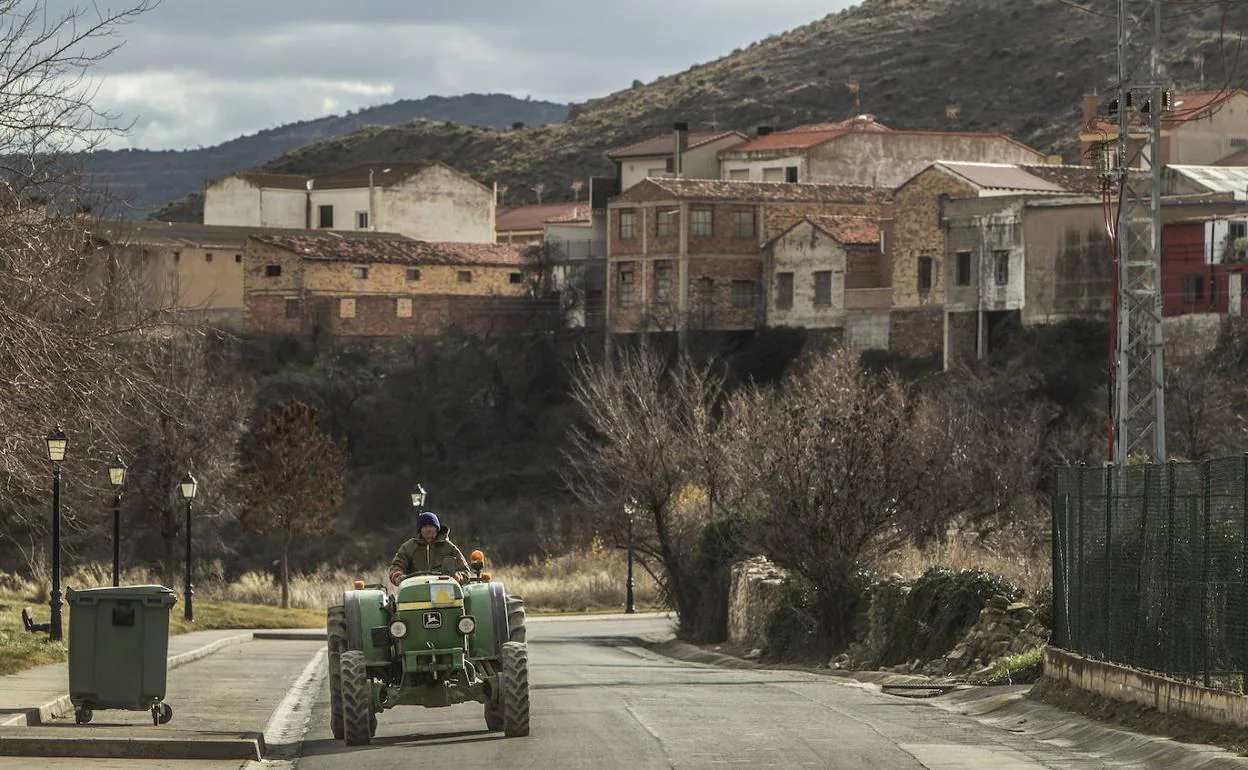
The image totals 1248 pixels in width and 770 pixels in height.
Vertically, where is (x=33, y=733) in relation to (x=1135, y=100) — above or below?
below

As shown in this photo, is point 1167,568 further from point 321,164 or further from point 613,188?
point 321,164

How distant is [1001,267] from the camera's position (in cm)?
7362

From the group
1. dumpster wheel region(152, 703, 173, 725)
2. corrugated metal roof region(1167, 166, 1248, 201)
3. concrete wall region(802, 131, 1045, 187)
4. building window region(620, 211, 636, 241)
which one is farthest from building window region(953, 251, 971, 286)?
dumpster wheel region(152, 703, 173, 725)

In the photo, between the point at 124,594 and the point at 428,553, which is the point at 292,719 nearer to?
the point at 124,594

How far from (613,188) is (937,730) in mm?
85582

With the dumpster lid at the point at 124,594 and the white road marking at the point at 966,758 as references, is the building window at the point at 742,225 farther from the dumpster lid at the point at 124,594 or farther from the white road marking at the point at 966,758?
the white road marking at the point at 966,758

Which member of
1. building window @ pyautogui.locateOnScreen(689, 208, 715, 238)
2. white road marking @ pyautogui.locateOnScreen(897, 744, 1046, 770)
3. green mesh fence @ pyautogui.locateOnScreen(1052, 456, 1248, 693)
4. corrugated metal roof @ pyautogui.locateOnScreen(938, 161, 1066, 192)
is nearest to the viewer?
white road marking @ pyautogui.locateOnScreen(897, 744, 1046, 770)

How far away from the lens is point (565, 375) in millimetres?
90312

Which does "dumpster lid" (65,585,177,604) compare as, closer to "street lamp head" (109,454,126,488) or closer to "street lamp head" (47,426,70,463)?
"street lamp head" (47,426,70,463)

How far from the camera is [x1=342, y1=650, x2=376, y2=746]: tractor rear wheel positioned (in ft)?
59.7

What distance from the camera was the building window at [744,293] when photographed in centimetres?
8775

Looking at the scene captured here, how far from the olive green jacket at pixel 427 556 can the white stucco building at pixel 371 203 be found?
9211 cm

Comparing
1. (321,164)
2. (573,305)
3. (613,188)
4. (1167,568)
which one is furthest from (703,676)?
(321,164)

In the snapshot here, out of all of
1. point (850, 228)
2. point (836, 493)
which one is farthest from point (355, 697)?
point (850, 228)
